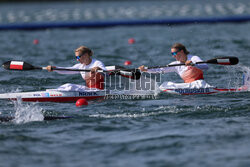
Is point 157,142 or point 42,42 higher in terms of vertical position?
point 42,42

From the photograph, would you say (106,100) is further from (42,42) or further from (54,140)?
(42,42)

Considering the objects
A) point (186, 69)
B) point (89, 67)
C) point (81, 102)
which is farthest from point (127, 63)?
point (81, 102)

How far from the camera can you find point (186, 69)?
1167 cm

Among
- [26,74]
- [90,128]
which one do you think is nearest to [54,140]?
[90,128]

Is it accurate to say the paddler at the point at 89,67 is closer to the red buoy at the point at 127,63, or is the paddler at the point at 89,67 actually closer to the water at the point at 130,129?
the water at the point at 130,129

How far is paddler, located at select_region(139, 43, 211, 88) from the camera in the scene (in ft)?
37.0

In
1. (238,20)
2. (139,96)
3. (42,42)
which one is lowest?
(139,96)

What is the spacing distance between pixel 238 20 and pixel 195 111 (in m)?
19.9

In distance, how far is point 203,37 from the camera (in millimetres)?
23266

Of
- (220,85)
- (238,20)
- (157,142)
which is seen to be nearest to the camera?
(157,142)

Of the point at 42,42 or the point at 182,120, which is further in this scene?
the point at 42,42

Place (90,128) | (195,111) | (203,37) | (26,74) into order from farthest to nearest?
1. (203,37)
2. (26,74)
3. (195,111)
4. (90,128)

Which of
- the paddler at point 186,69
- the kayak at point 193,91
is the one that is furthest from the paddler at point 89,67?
the kayak at point 193,91

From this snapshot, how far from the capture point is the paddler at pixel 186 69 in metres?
11.3
